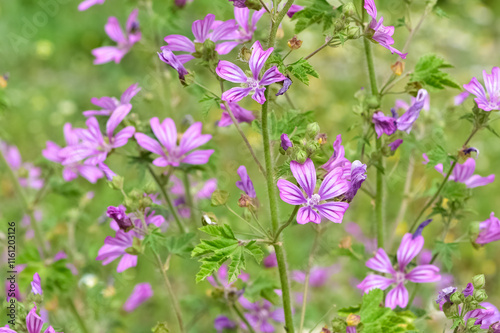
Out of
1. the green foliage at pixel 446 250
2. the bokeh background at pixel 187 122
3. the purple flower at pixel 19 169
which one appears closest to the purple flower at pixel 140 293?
the bokeh background at pixel 187 122

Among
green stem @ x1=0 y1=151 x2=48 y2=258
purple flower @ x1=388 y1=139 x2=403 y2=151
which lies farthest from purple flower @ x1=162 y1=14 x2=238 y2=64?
green stem @ x1=0 y1=151 x2=48 y2=258

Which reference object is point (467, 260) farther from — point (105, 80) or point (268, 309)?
point (105, 80)

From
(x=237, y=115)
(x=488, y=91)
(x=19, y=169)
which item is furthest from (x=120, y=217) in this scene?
(x=19, y=169)

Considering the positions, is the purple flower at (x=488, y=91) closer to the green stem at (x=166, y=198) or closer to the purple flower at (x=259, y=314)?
the green stem at (x=166, y=198)

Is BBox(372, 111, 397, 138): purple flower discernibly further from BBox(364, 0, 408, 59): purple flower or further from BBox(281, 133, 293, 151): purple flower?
BBox(281, 133, 293, 151): purple flower

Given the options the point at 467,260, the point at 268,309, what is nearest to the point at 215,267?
the point at 268,309

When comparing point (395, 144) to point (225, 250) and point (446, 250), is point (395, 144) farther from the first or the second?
point (225, 250)
